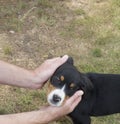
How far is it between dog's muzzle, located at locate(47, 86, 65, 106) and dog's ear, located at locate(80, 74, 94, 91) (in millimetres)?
192

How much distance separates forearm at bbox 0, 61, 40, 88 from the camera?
3.59 m

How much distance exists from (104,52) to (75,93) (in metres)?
1.62

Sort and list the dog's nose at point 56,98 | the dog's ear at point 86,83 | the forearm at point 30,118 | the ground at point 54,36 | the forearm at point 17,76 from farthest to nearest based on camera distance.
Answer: the ground at point 54,36, the forearm at point 17,76, the dog's ear at point 86,83, the dog's nose at point 56,98, the forearm at point 30,118

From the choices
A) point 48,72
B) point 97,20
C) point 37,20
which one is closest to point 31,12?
point 37,20

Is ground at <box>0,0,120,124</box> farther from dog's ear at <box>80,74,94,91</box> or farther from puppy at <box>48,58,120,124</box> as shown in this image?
dog's ear at <box>80,74,94,91</box>

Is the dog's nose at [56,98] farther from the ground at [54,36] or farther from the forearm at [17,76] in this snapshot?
the ground at [54,36]

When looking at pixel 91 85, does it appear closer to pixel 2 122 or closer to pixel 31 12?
pixel 2 122

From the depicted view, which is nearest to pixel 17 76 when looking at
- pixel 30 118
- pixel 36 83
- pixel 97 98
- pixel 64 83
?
pixel 36 83

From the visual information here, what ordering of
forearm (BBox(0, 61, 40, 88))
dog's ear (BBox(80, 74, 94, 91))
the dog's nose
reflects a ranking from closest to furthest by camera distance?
the dog's nose
dog's ear (BBox(80, 74, 94, 91))
forearm (BBox(0, 61, 40, 88))

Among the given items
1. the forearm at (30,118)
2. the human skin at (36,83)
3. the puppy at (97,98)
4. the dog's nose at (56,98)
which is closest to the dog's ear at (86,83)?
the puppy at (97,98)

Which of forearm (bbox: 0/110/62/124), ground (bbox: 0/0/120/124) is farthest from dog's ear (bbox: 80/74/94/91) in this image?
ground (bbox: 0/0/120/124)

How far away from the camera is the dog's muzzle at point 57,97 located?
10.7 ft

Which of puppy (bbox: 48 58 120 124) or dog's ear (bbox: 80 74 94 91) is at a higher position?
dog's ear (bbox: 80 74 94 91)

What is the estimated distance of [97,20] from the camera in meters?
5.28
